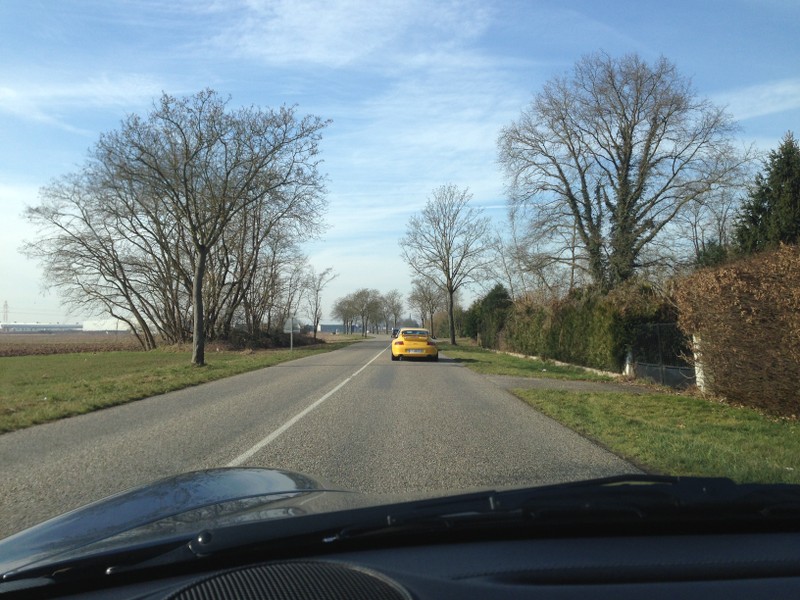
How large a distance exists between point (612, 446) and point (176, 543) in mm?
6900

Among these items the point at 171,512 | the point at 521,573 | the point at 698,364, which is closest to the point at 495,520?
the point at 521,573

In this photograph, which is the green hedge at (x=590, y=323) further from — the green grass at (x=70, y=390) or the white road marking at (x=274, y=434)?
the green grass at (x=70, y=390)

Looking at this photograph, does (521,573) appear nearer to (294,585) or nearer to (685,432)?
(294,585)

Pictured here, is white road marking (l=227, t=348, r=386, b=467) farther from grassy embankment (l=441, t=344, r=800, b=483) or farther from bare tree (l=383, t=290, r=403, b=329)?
bare tree (l=383, t=290, r=403, b=329)

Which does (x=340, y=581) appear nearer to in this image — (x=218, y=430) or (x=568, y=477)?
(x=568, y=477)

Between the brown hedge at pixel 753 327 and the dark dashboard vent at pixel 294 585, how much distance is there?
30.0 ft

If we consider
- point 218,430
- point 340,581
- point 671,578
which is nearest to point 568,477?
point 671,578

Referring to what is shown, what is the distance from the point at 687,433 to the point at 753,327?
266 centimetres

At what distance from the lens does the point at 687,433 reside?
9172 mm

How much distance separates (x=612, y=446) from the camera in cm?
834

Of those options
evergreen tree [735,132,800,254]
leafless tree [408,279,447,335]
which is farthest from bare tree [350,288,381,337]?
evergreen tree [735,132,800,254]

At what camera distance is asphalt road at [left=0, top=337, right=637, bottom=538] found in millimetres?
6328

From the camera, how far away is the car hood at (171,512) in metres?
2.64

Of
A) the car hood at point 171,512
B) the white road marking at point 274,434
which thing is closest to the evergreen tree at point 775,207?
the white road marking at point 274,434
